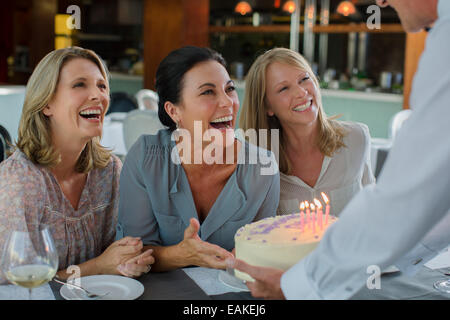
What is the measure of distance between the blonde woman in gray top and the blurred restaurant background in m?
2.07

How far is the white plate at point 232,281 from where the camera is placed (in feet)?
4.82

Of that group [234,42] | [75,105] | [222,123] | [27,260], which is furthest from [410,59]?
[27,260]

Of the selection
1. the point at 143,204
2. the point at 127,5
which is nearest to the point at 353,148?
the point at 143,204

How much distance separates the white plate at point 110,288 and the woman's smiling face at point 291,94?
3.65ft

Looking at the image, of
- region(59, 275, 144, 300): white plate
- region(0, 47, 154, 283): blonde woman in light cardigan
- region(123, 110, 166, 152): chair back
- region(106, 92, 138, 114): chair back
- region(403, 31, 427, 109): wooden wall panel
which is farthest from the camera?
region(403, 31, 427, 109): wooden wall panel

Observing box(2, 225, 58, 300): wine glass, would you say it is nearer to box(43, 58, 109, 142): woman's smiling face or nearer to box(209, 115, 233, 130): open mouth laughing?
box(43, 58, 109, 142): woman's smiling face

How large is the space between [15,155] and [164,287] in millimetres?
730

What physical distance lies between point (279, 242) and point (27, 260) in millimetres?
609

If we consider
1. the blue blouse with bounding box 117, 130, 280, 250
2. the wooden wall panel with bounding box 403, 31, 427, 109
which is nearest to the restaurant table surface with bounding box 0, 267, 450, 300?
the blue blouse with bounding box 117, 130, 280, 250

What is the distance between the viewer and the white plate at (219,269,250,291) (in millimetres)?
1470

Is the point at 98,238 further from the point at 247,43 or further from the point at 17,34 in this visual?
the point at 17,34

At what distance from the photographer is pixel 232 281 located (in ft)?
4.91

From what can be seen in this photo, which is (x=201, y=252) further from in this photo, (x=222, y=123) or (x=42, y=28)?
(x=42, y=28)

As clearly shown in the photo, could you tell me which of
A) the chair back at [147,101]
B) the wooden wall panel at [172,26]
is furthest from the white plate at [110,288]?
the wooden wall panel at [172,26]
